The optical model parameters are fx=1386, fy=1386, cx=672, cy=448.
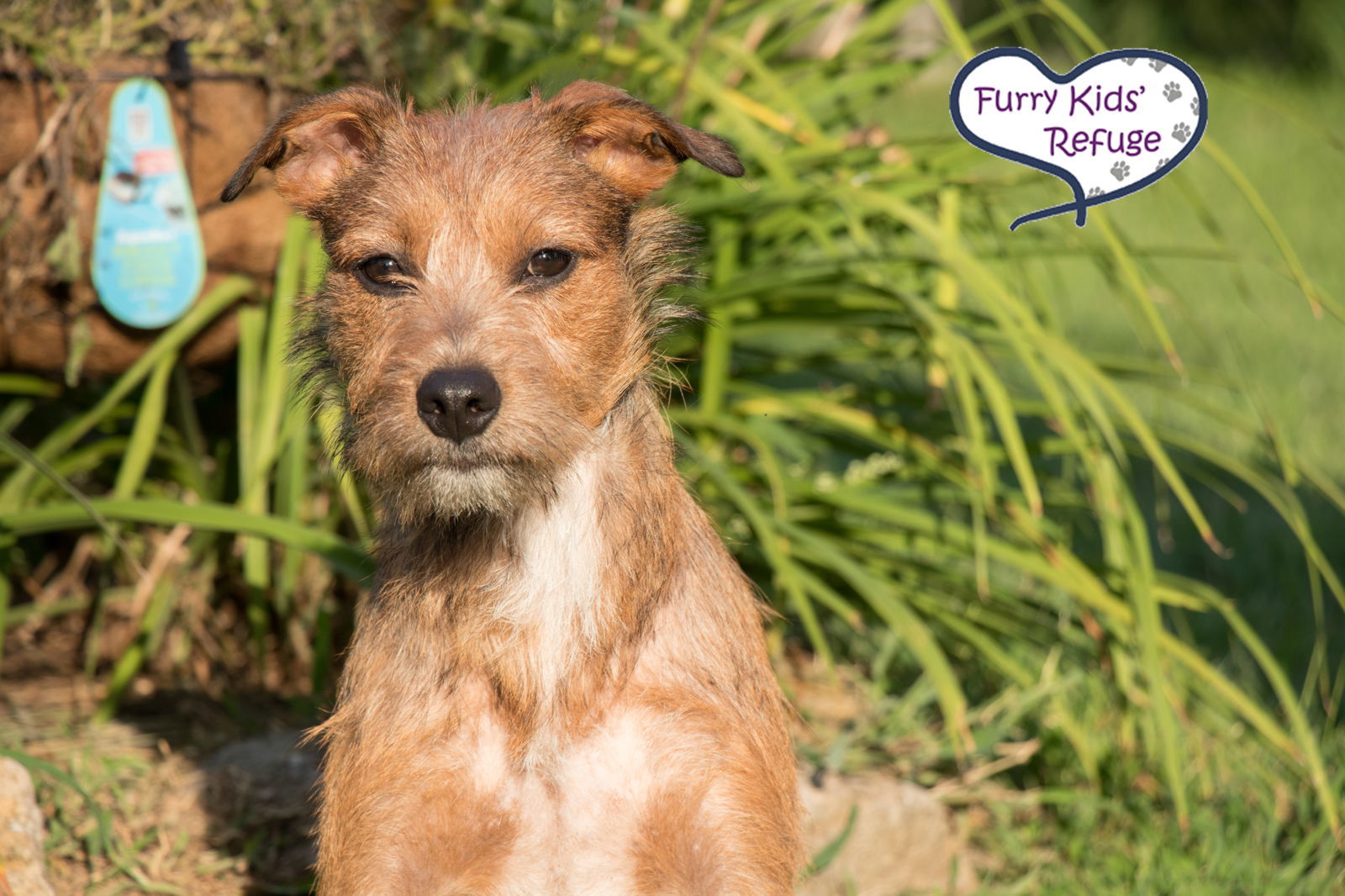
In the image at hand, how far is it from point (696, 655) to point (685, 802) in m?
0.31

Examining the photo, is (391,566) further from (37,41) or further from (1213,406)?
(1213,406)

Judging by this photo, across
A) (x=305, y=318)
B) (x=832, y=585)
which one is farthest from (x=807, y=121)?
(x=305, y=318)

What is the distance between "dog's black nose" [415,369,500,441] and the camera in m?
2.50

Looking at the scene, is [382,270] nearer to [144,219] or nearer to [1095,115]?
[144,219]

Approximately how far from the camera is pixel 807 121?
15.1ft

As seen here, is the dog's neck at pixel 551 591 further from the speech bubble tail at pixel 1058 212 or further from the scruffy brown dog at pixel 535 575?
the speech bubble tail at pixel 1058 212

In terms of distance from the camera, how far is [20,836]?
3277 millimetres

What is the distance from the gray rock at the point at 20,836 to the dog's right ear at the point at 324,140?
1.53 meters

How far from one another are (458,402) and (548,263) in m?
0.45

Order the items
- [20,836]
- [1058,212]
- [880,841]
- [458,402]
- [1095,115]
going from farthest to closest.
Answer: [880,841] < [1058,212] < [1095,115] < [20,836] < [458,402]

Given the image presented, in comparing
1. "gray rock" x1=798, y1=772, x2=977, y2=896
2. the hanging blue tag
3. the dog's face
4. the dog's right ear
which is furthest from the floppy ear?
"gray rock" x1=798, y1=772, x2=977, y2=896

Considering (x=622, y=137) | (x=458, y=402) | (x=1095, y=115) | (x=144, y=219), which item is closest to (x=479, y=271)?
(x=458, y=402)

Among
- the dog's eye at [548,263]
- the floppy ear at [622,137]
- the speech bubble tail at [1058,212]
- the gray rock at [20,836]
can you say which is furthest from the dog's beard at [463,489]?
the speech bubble tail at [1058,212]

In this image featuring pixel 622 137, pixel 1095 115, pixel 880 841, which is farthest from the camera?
pixel 880 841
